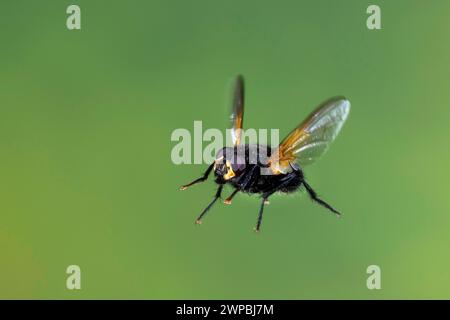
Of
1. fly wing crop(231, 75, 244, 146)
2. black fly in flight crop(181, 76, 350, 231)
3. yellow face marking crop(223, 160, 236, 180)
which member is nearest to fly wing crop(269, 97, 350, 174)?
black fly in flight crop(181, 76, 350, 231)

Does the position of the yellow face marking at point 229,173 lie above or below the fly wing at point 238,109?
below

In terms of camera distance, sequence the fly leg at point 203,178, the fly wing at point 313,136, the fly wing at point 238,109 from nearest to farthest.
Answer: the fly wing at point 313,136 → the fly leg at point 203,178 → the fly wing at point 238,109

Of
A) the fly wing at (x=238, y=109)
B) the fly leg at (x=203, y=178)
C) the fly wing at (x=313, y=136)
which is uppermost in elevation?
the fly wing at (x=238, y=109)

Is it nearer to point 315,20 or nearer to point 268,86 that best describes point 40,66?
point 268,86

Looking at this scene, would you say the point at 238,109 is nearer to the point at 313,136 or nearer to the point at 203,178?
the point at 203,178

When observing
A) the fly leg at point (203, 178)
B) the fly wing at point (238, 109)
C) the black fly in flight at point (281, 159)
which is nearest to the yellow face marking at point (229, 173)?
the black fly in flight at point (281, 159)

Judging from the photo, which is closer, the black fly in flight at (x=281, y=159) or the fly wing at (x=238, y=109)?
the black fly in flight at (x=281, y=159)

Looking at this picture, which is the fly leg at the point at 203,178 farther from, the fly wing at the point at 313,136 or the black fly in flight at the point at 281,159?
the fly wing at the point at 313,136

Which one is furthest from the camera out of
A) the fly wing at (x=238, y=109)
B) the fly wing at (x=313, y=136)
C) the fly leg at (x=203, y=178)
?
the fly wing at (x=238, y=109)

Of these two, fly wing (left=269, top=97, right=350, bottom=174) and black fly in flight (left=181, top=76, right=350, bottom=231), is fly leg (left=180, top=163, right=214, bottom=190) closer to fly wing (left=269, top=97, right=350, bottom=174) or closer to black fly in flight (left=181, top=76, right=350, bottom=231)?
black fly in flight (left=181, top=76, right=350, bottom=231)
